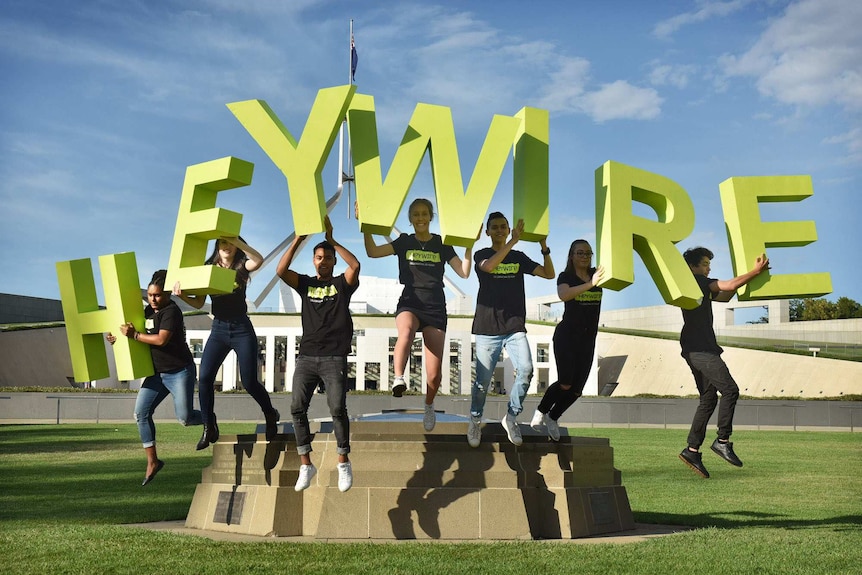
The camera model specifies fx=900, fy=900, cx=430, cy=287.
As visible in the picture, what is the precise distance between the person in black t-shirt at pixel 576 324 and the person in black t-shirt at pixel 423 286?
120 cm

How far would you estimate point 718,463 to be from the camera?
23141 mm

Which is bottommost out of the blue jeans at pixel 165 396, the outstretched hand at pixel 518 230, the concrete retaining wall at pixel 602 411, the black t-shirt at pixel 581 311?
the concrete retaining wall at pixel 602 411

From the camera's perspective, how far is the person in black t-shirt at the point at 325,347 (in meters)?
9.17

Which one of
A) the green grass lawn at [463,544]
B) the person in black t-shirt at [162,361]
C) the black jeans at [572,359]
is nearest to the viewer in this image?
the green grass lawn at [463,544]

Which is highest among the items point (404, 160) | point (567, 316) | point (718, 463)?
point (404, 160)

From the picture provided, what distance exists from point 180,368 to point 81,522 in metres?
3.47

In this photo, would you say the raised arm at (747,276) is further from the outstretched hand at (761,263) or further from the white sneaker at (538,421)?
the white sneaker at (538,421)

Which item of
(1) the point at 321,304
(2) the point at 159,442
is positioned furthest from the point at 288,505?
(2) the point at 159,442

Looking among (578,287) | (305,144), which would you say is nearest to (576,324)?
Answer: (578,287)

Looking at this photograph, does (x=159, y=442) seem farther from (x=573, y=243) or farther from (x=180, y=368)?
(x=573, y=243)

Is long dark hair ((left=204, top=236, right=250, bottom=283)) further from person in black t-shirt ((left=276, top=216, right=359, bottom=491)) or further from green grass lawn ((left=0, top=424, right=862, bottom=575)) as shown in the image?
green grass lawn ((left=0, top=424, right=862, bottom=575))

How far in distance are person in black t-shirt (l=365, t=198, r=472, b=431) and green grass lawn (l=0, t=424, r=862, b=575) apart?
1903 mm

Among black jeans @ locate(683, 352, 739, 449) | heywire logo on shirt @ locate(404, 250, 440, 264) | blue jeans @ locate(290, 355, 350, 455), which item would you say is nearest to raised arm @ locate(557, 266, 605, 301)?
black jeans @ locate(683, 352, 739, 449)

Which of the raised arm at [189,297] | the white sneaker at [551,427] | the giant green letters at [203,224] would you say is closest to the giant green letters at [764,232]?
the white sneaker at [551,427]
